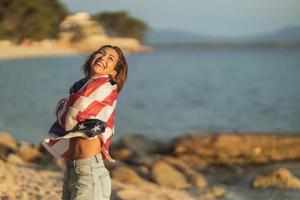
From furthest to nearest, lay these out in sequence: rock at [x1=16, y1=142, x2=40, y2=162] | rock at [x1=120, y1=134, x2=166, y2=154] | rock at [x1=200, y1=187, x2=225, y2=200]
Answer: rock at [x1=120, y1=134, x2=166, y2=154], rock at [x1=16, y1=142, x2=40, y2=162], rock at [x1=200, y1=187, x2=225, y2=200]

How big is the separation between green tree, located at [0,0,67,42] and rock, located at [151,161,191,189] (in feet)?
83.1

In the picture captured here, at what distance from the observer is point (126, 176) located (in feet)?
27.8

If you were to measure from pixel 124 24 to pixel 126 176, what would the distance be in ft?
292

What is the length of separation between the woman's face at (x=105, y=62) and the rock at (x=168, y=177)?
520cm

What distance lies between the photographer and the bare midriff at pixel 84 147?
10.9ft

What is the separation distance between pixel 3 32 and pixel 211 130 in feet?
46.0

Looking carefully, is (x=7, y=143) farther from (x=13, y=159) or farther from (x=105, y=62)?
(x=105, y=62)

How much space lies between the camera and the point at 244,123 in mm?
21219

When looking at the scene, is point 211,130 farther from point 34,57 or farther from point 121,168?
point 34,57

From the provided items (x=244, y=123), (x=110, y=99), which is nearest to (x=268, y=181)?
(x=110, y=99)

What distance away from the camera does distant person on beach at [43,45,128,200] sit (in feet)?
10.9

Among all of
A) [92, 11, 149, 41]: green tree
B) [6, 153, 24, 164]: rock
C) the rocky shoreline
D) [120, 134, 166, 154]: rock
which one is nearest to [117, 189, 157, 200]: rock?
the rocky shoreline

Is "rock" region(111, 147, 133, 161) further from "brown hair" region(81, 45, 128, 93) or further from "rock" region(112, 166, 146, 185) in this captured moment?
"brown hair" region(81, 45, 128, 93)

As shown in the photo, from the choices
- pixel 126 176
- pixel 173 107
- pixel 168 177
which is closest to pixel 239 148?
pixel 168 177
